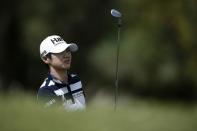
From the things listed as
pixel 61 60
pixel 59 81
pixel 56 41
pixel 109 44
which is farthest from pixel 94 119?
pixel 109 44

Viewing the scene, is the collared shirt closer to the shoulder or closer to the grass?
the shoulder

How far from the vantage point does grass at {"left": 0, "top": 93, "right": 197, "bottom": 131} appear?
17.3ft

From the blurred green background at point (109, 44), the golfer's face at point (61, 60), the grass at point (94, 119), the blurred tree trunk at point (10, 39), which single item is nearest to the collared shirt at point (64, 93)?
the golfer's face at point (61, 60)

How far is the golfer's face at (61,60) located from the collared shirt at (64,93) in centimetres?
12

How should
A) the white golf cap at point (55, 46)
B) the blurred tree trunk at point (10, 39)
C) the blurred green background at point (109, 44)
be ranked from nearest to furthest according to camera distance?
the white golf cap at point (55, 46) → the blurred green background at point (109, 44) → the blurred tree trunk at point (10, 39)

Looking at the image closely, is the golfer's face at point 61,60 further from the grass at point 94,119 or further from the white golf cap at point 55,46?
the grass at point 94,119

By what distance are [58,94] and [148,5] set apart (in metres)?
14.4

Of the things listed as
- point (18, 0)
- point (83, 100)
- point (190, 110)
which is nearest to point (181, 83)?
point (18, 0)

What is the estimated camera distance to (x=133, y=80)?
79.9 feet

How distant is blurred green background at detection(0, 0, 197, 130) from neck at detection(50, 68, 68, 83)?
11.1m

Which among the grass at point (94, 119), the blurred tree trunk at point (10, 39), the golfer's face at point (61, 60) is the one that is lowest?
the blurred tree trunk at point (10, 39)

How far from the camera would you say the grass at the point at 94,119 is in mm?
5277

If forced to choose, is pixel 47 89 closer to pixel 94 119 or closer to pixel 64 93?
pixel 64 93

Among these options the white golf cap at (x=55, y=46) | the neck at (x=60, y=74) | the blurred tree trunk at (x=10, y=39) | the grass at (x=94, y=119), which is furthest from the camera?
the blurred tree trunk at (x=10, y=39)
